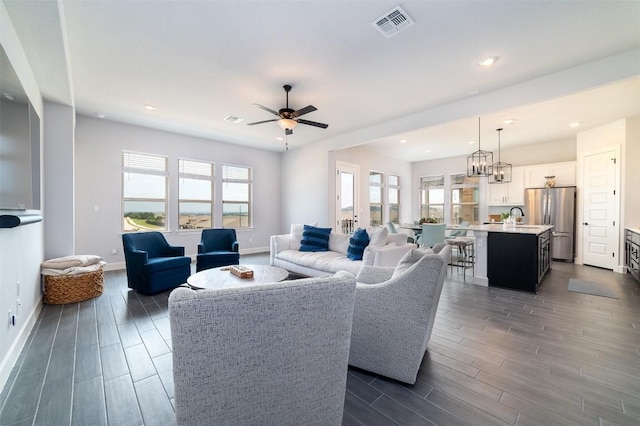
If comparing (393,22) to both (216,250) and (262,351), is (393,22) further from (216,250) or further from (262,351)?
(216,250)

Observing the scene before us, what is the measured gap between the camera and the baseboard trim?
1.87 metres

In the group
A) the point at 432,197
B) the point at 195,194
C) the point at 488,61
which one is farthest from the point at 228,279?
the point at 432,197

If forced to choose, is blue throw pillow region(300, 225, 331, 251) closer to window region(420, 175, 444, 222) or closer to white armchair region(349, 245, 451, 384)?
white armchair region(349, 245, 451, 384)

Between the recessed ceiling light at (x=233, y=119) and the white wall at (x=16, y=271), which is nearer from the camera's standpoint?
the white wall at (x=16, y=271)

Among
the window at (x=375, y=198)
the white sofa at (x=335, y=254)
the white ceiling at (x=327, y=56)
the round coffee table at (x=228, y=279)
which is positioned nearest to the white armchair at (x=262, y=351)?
the round coffee table at (x=228, y=279)

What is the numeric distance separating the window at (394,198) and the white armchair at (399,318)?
7079 millimetres

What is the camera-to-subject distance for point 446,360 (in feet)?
7.04

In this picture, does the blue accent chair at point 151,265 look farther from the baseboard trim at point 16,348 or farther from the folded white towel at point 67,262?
the baseboard trim at point 16,348

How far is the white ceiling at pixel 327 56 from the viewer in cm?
233

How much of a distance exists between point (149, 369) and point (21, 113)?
7.62 feet

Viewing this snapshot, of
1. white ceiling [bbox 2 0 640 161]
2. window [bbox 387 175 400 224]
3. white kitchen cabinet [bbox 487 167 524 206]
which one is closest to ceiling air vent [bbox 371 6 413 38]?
white ceiling [bbox 2 0 640 161]

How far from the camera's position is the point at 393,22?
2.47 meters

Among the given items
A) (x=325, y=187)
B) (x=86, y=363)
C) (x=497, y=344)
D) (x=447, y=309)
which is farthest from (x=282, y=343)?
(x=325, y=187)

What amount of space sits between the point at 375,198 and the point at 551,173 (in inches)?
174
